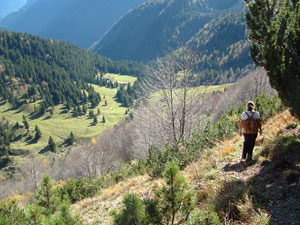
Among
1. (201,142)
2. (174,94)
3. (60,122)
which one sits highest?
(174,94)

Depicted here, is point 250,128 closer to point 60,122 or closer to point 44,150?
point 44,150

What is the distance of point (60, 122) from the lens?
129625mm

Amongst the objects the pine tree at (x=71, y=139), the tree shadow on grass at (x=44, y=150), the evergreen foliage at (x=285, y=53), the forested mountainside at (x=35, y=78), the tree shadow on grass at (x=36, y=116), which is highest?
the evergreen foliage at (x=285, y=53)

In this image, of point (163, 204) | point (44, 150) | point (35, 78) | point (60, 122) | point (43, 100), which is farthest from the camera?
point (35, 78)

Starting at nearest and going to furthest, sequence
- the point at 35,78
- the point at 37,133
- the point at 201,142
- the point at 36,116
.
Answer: the point at 201,142, the point at 37,133, the point at 36,116, the point at 35,78

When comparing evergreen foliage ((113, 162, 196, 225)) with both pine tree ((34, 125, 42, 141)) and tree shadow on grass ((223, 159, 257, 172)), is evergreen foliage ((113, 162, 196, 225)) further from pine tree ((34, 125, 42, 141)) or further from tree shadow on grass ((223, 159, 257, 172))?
pine tree ((34, 125, 42, 141))

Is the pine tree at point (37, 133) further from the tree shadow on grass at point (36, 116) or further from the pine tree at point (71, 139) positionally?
the tree shadow on grass at point (36, 116)

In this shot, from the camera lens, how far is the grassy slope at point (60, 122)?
11350 cm

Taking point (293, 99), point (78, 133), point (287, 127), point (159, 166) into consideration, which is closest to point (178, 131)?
point (159, 166)

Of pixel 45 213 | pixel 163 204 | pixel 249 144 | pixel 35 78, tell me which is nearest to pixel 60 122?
pixel 35 78

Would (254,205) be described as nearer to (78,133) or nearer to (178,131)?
(178,131)

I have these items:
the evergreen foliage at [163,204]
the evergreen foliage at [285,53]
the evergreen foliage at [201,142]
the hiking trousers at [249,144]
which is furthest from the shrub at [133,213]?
the evergreen foliage at [201,142]

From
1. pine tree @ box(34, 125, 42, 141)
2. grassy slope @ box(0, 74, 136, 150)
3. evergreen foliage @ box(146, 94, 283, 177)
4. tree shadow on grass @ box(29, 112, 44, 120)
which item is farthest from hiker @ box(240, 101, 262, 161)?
tree shadow on grass @ box(29, 112, 44, 120)

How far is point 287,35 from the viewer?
6.02 metres
